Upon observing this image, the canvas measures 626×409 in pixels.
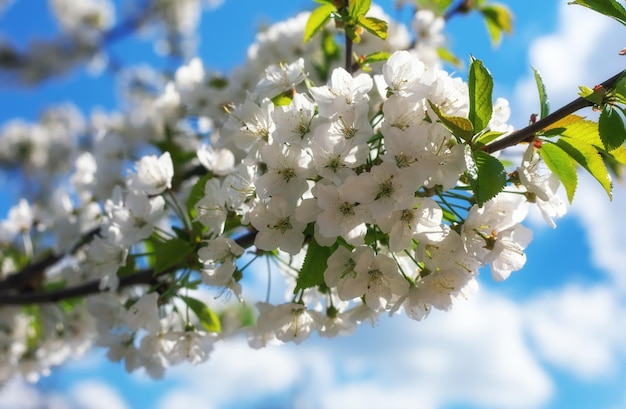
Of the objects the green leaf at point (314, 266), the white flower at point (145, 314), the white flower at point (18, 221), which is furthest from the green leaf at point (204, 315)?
the white flower at point (18, 221)

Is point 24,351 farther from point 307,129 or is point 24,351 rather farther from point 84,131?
point 84,131

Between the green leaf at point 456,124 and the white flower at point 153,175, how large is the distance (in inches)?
35.7

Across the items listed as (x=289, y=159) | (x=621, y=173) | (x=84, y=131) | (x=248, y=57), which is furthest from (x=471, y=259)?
(x=84, y=131)

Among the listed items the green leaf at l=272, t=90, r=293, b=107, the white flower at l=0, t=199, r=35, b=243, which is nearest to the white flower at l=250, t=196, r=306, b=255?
the green leaf at l=272, t=90, r=293, b=107

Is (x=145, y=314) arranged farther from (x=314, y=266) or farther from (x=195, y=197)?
(x=314, y=266)

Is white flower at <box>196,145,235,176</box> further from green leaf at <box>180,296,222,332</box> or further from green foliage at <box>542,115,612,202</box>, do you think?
green foliage at <box>542,115,612,202</box>

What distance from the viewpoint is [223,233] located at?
1.66 metres

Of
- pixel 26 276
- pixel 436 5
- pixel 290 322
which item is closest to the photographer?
pixel 290 322

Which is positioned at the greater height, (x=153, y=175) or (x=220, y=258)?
(x=153, y=175)

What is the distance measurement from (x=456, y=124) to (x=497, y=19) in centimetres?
231

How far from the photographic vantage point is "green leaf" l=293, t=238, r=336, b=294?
146 cm

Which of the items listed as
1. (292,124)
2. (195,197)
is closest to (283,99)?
(292,124)

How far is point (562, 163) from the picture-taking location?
1396mm

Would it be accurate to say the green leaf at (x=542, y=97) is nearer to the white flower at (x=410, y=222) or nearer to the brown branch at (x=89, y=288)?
the white flower at (x=410, y=222)
